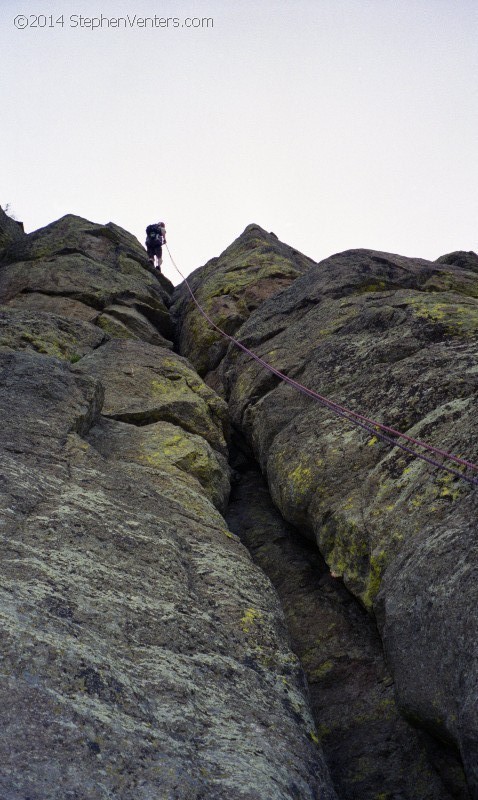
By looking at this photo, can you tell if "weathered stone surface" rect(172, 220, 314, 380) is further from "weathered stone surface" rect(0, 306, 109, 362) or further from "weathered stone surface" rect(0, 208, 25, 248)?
"weathered stone surface" rect(0, 208, 25, 248)

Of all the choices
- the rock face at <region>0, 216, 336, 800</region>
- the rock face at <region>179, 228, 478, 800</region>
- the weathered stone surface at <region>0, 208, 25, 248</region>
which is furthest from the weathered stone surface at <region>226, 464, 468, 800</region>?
the weathered stone surface at <region>0, 208, 25, 248</region>

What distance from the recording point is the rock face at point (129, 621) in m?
3.56

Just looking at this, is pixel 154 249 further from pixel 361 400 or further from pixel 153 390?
pixel 361 400

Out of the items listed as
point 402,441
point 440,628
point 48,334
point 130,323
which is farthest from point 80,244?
point 440,628

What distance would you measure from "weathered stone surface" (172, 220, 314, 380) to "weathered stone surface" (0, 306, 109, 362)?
312 cm

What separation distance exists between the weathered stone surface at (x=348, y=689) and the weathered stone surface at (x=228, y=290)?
6.70 meters

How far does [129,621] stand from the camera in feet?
16.0

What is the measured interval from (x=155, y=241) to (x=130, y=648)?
22.7m

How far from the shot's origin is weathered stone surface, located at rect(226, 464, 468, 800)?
5.26m

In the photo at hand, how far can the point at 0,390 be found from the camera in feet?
27.0

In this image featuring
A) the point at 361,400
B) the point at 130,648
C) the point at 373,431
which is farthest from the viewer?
the point at 361,400

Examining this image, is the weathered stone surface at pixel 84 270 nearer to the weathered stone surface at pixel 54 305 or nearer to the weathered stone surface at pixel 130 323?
the weathered stone surface at pixel 54 305

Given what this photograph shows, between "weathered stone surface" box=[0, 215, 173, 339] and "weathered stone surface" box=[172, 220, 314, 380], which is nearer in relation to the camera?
"weathered stone surface" box=[172, 220, 314, 380]

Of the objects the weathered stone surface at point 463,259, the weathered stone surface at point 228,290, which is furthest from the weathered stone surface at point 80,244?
the weathered stone surface at point 463,259
